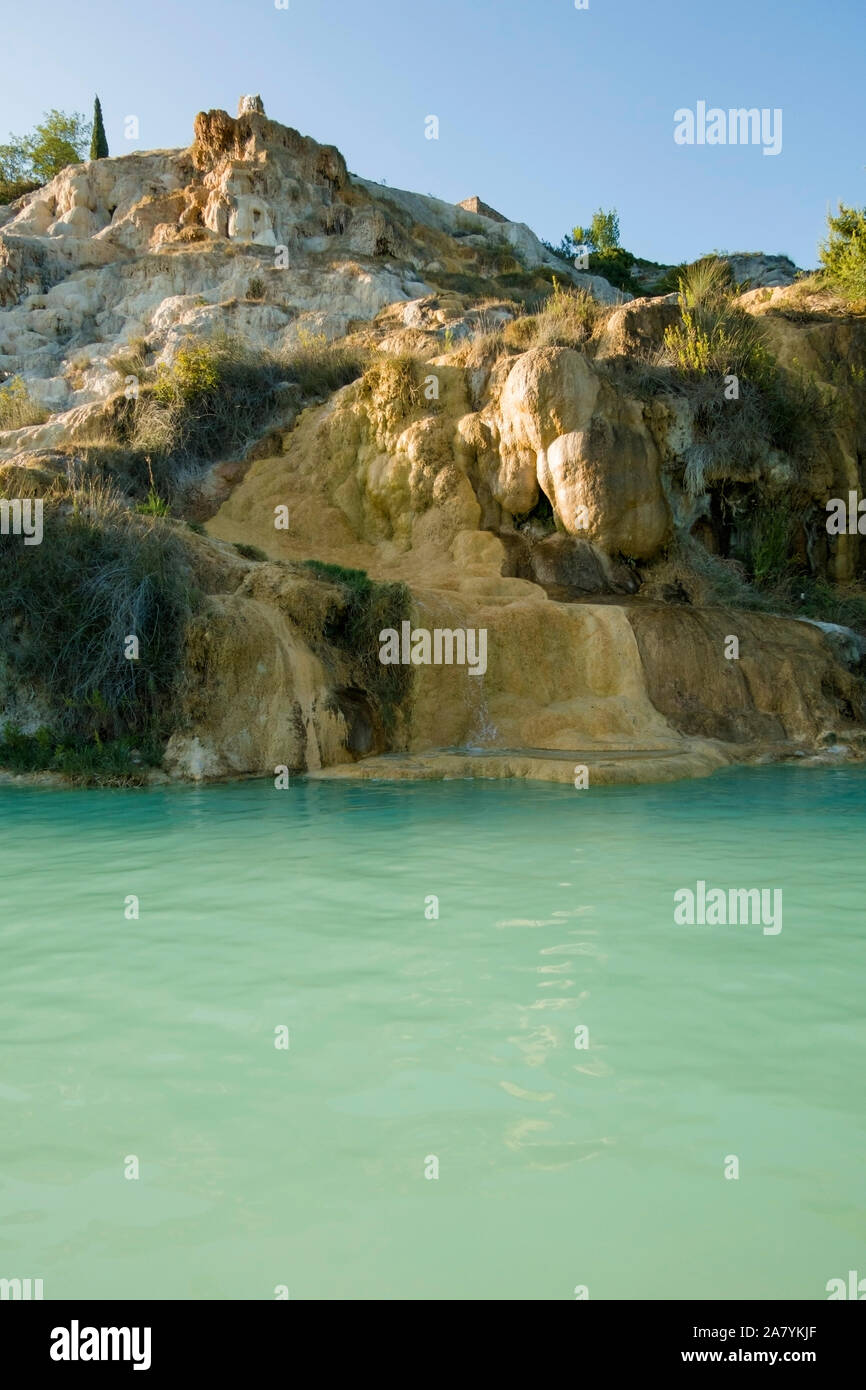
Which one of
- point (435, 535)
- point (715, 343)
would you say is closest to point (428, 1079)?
point (435, 535)

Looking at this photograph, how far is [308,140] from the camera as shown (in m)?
31.9

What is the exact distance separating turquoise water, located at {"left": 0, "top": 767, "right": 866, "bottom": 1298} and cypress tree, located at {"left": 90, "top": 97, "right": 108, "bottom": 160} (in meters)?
41.7

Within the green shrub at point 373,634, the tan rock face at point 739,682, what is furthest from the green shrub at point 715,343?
the green shrub at point 373,634

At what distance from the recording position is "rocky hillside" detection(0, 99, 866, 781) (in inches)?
402

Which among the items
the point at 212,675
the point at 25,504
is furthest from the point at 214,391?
the point at 212,675

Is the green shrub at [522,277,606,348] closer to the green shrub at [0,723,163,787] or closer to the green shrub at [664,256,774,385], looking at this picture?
the green shrub at [664,256,774,385]

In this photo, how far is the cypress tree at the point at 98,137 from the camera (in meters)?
41.0

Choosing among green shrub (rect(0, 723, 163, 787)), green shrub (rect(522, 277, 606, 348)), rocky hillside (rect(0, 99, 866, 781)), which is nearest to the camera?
green shrub (rect(0, 723, 163, 787))

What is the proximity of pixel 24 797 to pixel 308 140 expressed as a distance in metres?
28.4

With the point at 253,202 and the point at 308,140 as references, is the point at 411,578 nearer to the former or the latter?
the point at 253,202

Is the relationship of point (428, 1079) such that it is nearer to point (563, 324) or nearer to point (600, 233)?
point (563, 324)

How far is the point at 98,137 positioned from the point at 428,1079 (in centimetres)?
4562
